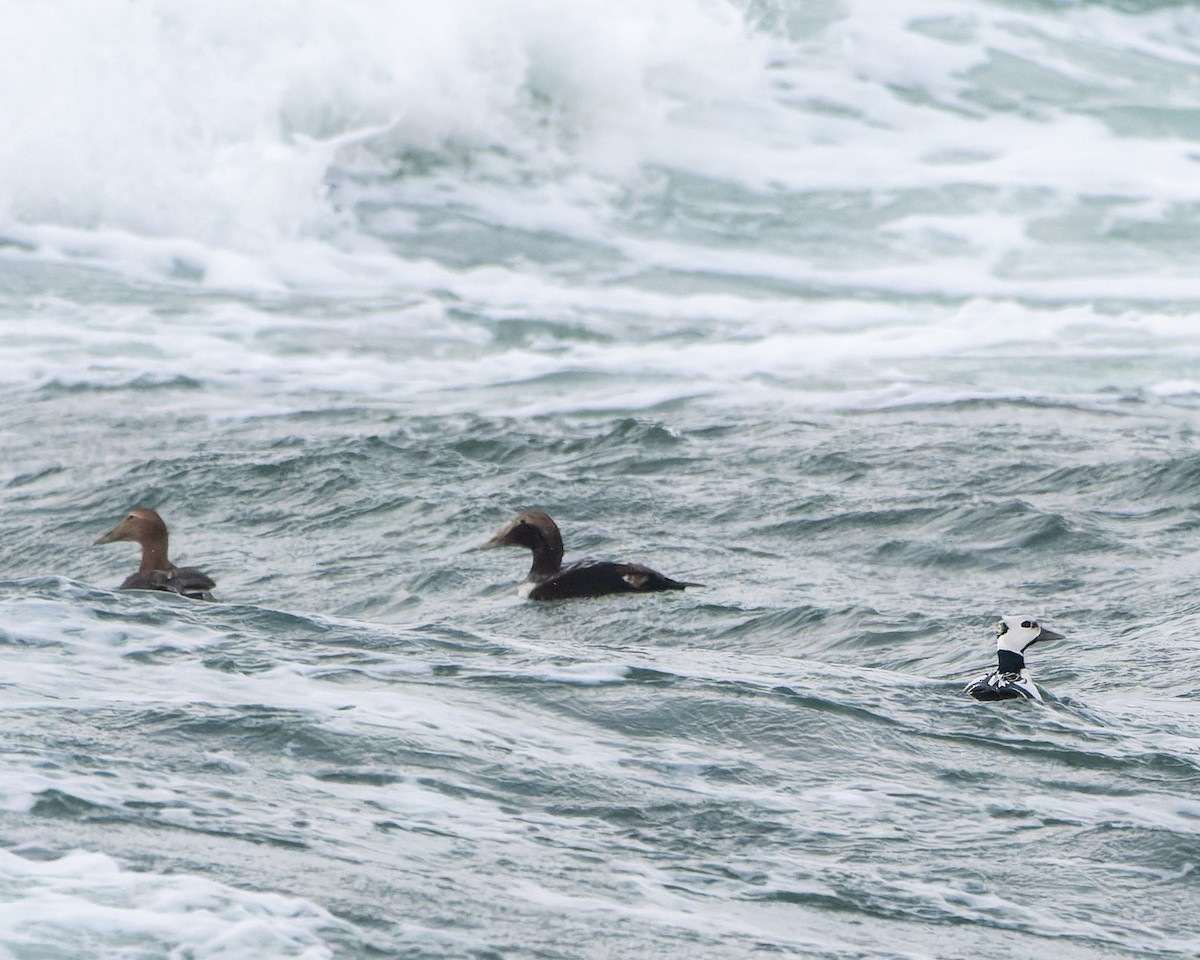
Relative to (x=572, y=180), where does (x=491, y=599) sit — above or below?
below

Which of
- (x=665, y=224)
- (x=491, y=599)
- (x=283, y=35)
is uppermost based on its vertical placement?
(x=283, y=35)

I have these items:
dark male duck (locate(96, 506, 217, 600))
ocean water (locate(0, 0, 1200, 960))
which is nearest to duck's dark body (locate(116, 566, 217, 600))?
dark male duck (locate(96, 506, 217, 600))

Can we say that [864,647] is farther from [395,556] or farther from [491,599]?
[395,556]

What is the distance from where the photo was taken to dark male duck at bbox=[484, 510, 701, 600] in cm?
923

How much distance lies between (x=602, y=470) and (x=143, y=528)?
10.5 ft

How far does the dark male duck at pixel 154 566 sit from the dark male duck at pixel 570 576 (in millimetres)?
1596

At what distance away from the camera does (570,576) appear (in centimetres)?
927

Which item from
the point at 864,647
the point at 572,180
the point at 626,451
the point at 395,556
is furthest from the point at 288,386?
the point at 572,180

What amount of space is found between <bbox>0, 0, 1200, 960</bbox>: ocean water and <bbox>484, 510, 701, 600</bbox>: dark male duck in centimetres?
16

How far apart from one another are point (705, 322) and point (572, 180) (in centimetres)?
572

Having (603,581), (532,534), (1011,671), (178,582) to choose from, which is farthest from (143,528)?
(1011,671)

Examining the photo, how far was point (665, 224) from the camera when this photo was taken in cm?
2095

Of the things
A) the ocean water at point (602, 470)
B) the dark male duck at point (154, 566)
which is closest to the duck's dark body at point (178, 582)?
the dark male duck at point (154, 566)

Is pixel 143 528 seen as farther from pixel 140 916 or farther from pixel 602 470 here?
pixel 140 916
